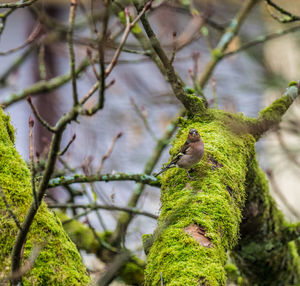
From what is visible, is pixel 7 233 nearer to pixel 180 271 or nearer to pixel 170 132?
pixel 180 271

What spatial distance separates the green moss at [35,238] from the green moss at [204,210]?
44 centimetres

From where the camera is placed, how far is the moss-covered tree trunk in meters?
2.30

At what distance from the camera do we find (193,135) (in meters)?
3.02

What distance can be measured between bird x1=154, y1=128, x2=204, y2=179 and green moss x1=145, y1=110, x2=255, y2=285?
48 millimetres

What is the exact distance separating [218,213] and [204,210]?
82mm

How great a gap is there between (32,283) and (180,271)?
0.76 meters

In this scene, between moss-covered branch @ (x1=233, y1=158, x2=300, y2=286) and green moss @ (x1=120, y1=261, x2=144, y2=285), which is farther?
green moss @ (x1=120, y1=261, x2=144, y2=285)

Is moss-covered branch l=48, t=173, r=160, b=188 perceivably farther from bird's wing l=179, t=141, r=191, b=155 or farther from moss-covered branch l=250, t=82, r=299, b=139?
moss-covered branch l=250, t=82, r=299, b=139

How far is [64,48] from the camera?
7.96 metres

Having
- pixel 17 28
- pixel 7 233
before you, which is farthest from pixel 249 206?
pixel 17 28

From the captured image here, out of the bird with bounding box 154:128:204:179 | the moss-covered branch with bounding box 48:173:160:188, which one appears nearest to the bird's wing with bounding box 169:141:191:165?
the bird with bounding box 154:128:204:179

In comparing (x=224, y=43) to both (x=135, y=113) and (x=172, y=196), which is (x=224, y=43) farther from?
(x=172, y=196)

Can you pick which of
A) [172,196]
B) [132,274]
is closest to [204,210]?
[172,196]

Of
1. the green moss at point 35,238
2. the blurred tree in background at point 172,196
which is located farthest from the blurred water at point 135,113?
the green moss at point 35,238
